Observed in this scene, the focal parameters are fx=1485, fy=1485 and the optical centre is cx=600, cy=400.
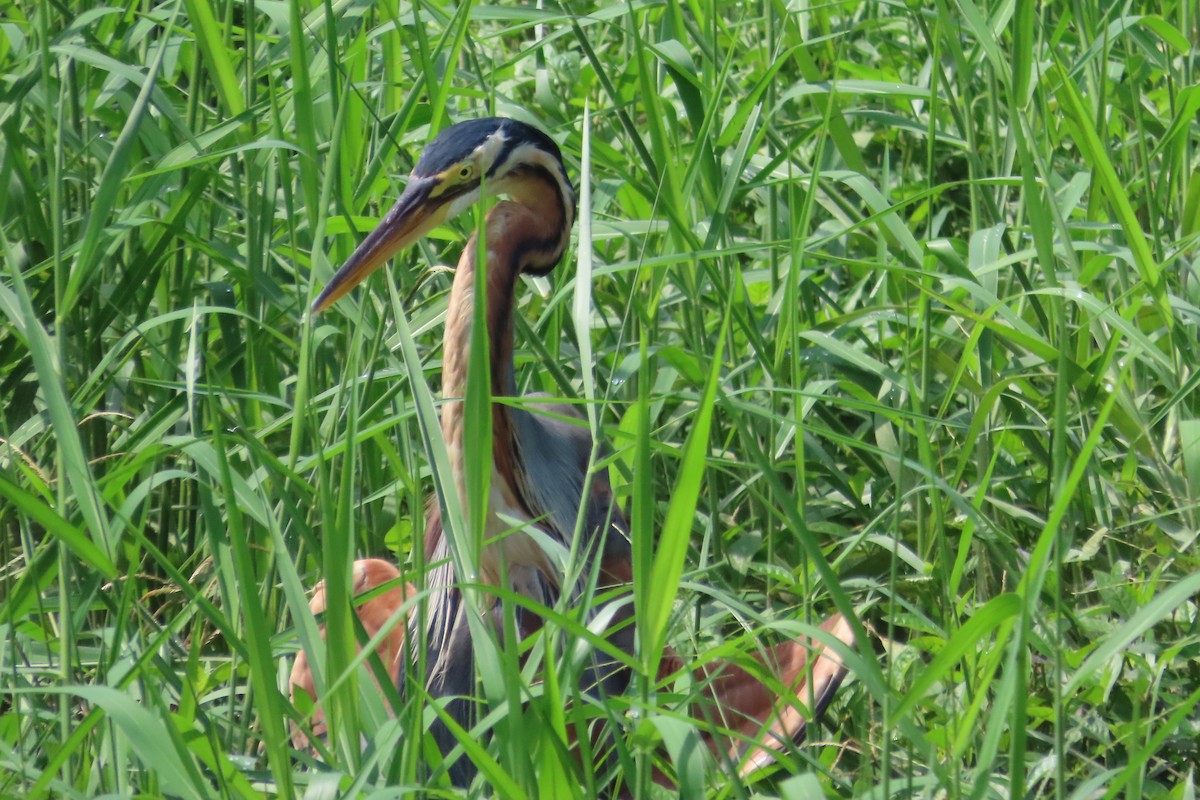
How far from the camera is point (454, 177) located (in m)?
2.22

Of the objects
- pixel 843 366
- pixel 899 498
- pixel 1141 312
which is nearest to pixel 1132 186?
pixel 1141 312

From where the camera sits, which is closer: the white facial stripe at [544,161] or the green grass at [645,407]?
the green grass at [645,407]

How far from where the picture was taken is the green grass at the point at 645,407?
1.44 m

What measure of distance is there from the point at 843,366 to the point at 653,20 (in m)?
0.81

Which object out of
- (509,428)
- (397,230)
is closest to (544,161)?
(397,230)

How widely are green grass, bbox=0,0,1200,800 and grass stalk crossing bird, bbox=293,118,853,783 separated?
0.25 feet

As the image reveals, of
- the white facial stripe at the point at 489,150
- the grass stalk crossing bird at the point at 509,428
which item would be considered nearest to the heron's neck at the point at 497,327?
the grass stalk crossing bird at the point at 509,428

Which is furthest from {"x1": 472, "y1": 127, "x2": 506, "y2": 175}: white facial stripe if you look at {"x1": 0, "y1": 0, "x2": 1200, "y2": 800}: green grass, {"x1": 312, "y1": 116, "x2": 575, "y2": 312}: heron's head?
{"x1": 0, "y1": 0, "x2": 1200, "y2": 800}: green grass

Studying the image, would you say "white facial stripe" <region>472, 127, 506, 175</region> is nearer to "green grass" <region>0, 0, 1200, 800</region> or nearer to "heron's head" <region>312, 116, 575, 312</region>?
"heron's head" <region>312, 116, 575, 312</region>

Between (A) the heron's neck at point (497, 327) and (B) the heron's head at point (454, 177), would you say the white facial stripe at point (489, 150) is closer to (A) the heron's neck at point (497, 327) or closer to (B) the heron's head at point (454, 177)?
(B) the heron's head at point (454, 177)

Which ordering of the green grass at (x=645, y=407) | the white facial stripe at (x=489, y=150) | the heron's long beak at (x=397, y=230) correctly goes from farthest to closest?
the white facial stripe at (x=489, y=150), the heron's long beak at (x=397, y=230), the green grass at (x=645, y=407)

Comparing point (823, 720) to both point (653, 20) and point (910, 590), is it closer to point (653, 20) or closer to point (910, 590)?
point (910, 590)

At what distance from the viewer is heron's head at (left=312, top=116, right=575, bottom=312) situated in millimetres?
2158

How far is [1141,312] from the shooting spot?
247 cm
